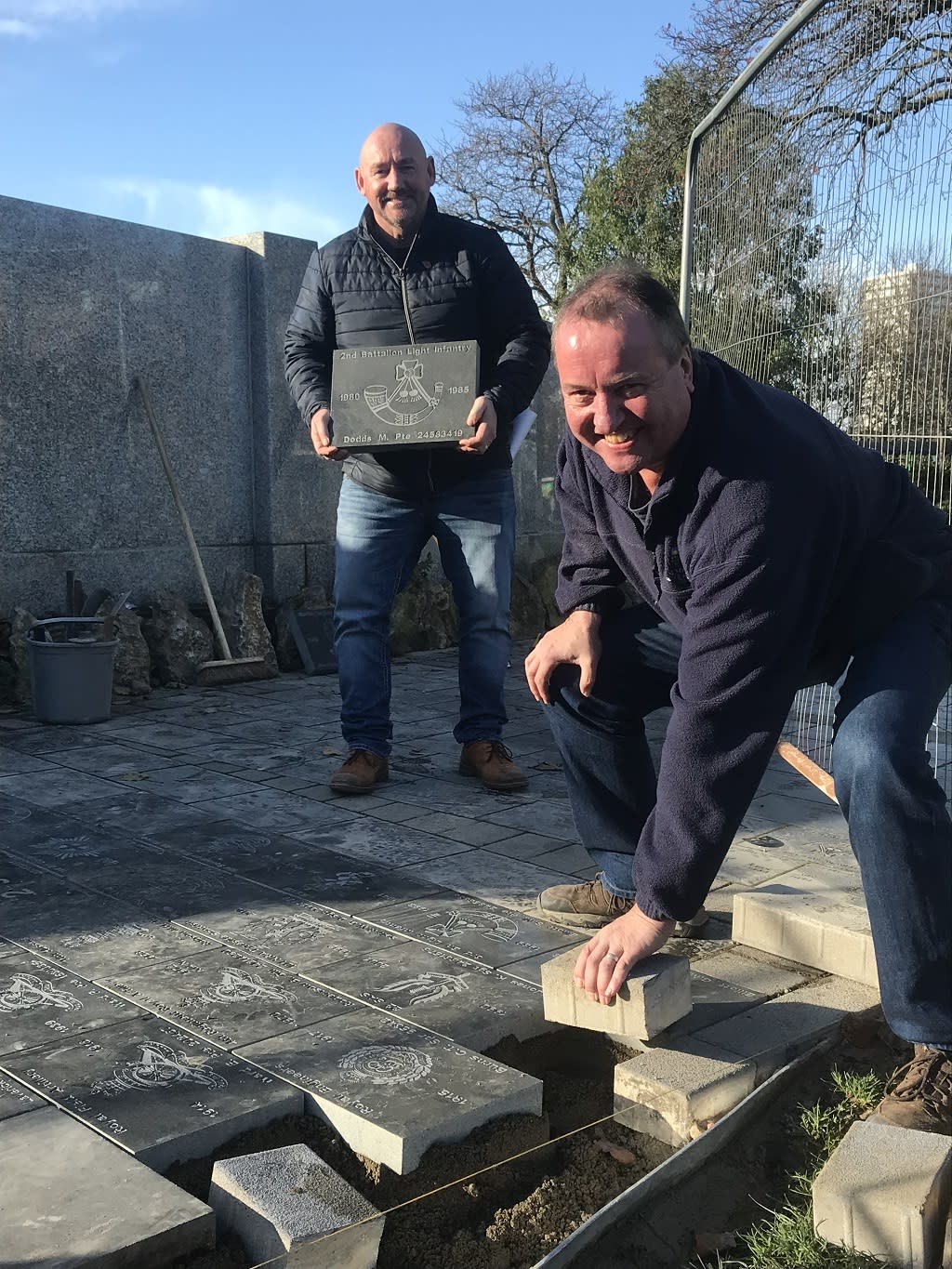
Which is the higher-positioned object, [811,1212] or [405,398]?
[405,398]

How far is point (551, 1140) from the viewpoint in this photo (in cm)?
218

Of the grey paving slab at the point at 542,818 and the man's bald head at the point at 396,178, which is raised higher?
the man's bald head at the point at 396,178

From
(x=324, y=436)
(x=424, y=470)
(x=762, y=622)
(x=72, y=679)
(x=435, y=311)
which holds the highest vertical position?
(x=435, y=311)

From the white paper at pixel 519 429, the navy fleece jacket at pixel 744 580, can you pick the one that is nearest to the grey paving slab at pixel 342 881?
the navy fleece jacket at pixel 744 580

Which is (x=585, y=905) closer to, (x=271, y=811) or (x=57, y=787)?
(x=271, y=811)

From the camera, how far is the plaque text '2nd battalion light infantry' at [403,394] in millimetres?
4676

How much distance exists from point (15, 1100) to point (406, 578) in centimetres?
288

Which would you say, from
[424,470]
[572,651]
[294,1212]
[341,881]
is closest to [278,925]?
[341,881]

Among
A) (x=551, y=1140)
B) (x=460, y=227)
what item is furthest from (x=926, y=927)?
(x=460, y=227)

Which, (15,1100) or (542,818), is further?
(542,818)

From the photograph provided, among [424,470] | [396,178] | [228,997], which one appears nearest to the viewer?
[228,997]

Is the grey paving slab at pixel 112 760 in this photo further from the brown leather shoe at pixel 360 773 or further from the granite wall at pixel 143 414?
the granite wall at pixel 143 414

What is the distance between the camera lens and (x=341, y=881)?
367 centimetres

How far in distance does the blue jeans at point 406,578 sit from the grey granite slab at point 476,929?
1.46 m
